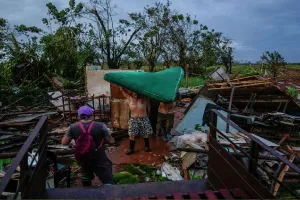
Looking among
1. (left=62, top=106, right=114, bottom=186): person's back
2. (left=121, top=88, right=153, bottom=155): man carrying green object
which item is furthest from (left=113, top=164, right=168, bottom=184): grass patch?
(left=121, top=88, right=153, bottom=155): man carrying green object

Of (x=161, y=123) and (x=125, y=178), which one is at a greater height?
(x=161, y=123)

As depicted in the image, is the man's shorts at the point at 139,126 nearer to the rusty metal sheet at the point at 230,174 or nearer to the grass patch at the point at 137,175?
the grass patch at the point at 137,175

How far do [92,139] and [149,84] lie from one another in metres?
2.73

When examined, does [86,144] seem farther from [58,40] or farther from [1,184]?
[58,40]

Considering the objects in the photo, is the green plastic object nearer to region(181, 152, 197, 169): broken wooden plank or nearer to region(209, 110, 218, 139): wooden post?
region(181, 152, 197, 169): broken wooden plank

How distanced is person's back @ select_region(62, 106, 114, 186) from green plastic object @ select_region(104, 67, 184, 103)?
226cm

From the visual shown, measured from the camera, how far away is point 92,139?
14.3 feet

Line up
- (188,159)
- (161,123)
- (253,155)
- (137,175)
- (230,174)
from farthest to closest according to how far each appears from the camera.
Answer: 1. (161,123)
2. (188,159)
3. (137,175)
4. (230,174)
5. (253,155)

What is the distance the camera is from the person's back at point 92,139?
4328 mm

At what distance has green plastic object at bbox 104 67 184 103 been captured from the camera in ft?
21.6

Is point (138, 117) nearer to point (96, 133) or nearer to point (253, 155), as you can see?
point (96, 133)

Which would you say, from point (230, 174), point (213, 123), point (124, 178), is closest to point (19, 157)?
point (230, 174)

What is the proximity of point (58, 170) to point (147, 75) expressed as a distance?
3.29 meters

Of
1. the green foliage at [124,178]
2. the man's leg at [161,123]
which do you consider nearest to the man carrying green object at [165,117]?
the man's leg at [161,123]
